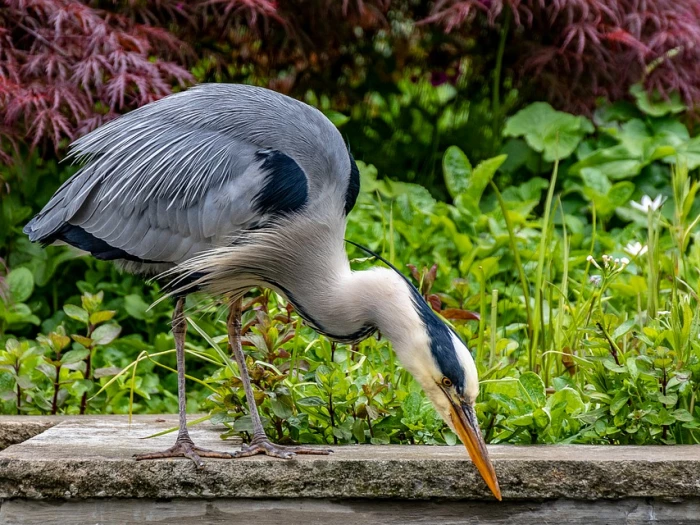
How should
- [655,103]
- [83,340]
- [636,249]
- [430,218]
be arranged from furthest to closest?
1. [655,103]
2. [430,218]
3. [636,249]
4. [83,340]

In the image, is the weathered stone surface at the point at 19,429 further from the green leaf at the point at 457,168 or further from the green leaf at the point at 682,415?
the green leaf at the point at 457,168

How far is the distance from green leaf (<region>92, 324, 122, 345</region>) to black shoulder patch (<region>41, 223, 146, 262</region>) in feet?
2.16

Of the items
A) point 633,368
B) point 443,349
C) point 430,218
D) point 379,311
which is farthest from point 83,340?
point 633,368

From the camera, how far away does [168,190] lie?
3.37 metres

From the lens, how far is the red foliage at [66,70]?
4.46m

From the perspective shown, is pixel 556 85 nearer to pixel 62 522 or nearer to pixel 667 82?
pixel 667 82

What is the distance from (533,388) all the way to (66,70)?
8.79ft

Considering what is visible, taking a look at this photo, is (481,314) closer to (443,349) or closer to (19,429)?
(443,349)

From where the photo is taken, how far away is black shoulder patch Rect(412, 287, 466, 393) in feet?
9.54

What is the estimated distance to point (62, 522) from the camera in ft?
9.66

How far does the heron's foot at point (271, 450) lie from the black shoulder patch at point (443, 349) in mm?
469

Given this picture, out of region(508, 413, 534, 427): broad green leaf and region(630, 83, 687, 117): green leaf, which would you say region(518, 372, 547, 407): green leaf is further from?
region(630, 83, 687, 117): green leaf

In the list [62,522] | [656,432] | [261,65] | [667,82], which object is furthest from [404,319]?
[667,82]

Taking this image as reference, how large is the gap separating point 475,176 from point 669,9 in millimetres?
1611
